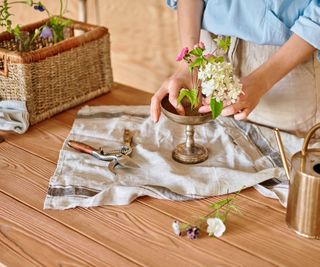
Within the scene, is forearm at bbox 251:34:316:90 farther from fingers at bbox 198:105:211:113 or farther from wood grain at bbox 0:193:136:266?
wood grain at bbox 0:193:136:266

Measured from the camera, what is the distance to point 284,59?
1218mm

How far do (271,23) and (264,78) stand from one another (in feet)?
0.47

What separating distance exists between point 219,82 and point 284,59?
0.25 meters

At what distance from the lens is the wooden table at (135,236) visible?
37.7 inches

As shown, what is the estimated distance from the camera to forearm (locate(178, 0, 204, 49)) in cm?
138

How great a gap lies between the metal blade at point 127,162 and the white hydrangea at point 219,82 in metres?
0.26

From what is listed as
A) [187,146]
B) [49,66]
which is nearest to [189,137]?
[187,146]

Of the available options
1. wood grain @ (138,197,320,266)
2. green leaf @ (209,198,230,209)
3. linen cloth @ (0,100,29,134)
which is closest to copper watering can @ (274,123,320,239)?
wood grain @ (138,197,320,266)

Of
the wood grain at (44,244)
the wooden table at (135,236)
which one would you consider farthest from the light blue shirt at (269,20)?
the wood grain at (44,244)

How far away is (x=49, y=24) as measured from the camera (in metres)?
1.65

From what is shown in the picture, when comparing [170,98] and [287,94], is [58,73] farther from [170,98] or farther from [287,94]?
[287,94]

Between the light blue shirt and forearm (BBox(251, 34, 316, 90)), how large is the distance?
0.07ft

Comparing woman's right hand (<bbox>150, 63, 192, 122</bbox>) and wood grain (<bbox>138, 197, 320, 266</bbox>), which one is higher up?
woman's right hand (<bbox>150, 63, 192, 122</bbox>)

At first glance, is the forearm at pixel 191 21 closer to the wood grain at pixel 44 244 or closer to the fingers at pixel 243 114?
the fingers at pixel 243 114
